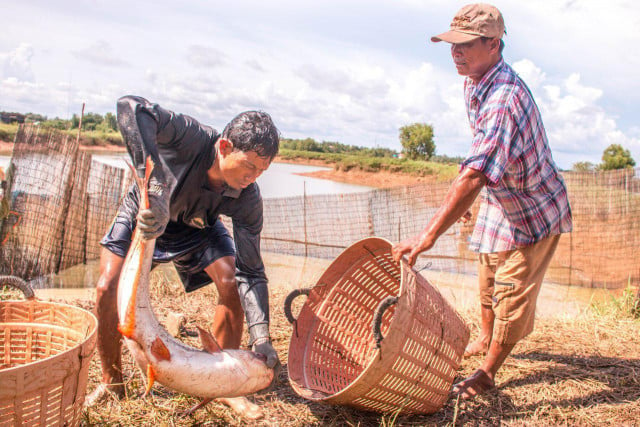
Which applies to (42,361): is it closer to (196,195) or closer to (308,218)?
(196,195)

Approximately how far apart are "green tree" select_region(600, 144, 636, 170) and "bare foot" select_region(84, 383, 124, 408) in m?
30.6

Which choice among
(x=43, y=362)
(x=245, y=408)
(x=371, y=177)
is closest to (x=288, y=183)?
(x=371, y=177)

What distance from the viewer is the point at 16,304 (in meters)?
2.08

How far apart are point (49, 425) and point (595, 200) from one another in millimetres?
7007

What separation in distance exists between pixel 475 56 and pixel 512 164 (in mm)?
562

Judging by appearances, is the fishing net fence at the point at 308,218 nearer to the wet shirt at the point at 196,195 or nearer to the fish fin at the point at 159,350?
the wet shirt at the point at 196,195

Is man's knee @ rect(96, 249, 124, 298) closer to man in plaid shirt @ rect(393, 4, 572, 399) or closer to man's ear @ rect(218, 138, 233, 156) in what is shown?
man's ear @ rect(218, 138, 233, 156)

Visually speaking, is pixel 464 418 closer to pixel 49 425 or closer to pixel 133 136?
pixel 49 425

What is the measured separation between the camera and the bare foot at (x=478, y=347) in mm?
3191

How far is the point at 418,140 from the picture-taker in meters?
46.4

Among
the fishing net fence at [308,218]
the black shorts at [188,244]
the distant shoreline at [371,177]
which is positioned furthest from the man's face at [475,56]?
the distant shoreline at [371,177]

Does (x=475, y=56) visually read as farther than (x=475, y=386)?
No

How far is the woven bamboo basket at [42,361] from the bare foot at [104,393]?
381 millimetres

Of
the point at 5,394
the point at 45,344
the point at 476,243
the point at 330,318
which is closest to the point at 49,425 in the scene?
the point at 5,394
